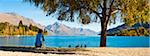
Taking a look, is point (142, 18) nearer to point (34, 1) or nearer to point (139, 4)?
point (139, 4)

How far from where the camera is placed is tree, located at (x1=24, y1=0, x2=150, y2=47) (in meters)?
32.7

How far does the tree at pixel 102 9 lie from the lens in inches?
1288

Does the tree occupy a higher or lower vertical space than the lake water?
higher

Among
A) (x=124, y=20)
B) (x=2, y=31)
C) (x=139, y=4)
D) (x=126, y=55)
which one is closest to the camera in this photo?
(x=126, y=55)

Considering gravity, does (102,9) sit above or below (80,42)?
above

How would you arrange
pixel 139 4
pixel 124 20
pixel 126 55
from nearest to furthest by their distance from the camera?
1. pixel 126 55
2. pixel 139 4
3. pixel 124 20

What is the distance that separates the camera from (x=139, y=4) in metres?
32.6

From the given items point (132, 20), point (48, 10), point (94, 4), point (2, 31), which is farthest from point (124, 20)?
point (2, 31)

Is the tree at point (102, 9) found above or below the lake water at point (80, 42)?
above

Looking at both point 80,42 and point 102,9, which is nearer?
point 102,9

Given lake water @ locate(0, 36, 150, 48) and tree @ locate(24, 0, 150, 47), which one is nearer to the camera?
tree @ locate(24, 0, 150, 47)

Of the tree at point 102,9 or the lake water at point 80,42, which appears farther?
the lake water at point 80,42

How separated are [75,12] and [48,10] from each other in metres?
2.38

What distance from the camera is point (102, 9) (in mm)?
35750
